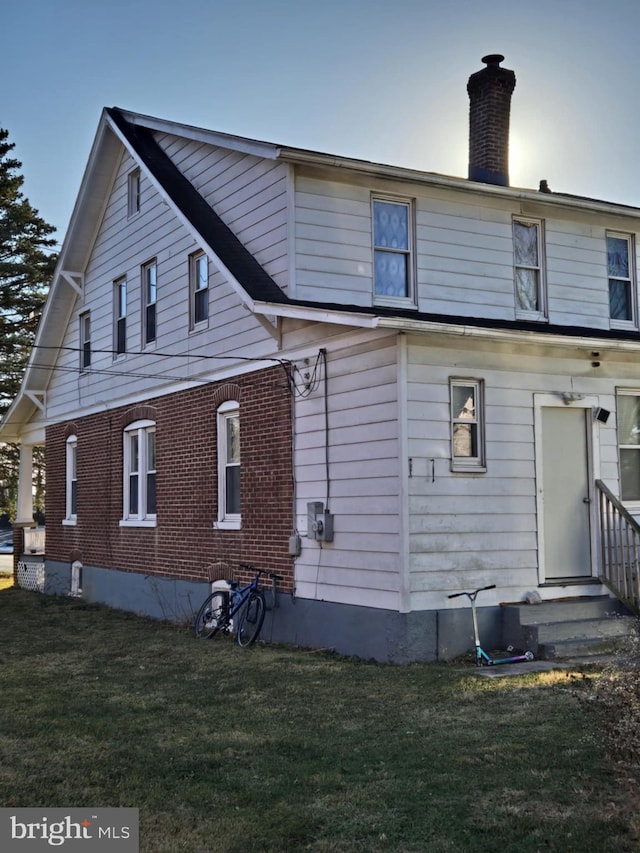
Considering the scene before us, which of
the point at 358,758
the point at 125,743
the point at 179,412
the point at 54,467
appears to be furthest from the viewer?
the point at 54,467

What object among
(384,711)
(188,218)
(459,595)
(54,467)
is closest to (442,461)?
(459,595)

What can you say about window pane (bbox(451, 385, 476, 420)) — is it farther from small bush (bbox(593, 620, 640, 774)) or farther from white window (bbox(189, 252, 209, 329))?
white window (bbox(189, 252, 209, 329))

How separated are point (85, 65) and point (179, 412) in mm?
5481

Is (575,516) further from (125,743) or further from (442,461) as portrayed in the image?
(125,743)

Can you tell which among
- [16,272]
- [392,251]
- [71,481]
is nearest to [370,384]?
[392,251]

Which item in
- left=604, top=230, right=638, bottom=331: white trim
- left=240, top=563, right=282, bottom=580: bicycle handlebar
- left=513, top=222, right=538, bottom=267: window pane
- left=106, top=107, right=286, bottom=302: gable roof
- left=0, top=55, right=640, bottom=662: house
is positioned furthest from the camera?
left=604, top=230, right=638, bottom=331: white trim

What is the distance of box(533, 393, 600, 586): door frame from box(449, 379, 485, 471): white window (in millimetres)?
842

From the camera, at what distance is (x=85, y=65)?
525 inches

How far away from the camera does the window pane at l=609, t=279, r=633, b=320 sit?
14037 mm

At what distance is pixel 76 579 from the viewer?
63.8 feet

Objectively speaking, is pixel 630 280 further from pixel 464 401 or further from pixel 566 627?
pixel 566 627

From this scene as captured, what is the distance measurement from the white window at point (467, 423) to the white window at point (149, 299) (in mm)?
7217

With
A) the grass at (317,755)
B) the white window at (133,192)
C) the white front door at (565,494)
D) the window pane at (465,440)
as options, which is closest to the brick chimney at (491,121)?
the white front door at (565,494)

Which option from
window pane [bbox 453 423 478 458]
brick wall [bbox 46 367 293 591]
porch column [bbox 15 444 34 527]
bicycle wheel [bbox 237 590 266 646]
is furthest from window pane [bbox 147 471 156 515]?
porch column [bbox 15 444 34 527]
